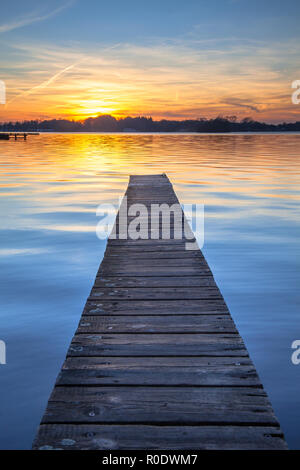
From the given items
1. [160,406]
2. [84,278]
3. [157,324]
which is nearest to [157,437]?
[160,406]

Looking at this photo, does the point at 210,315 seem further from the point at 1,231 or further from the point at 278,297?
the point at 1,231

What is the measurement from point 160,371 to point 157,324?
925 millimetres

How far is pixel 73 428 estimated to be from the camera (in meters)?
2.73

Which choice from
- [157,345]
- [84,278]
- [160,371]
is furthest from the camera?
[84,278]

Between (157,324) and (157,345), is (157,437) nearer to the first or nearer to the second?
(157,345)

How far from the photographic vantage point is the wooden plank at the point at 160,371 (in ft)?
10.7

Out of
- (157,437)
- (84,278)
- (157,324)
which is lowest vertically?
(84,278)

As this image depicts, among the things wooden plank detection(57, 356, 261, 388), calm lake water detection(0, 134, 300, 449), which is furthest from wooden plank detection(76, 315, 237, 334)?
calm lake water detection(0, 134, 300, 449)

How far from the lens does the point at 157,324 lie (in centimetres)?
432

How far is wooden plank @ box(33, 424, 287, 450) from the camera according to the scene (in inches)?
102

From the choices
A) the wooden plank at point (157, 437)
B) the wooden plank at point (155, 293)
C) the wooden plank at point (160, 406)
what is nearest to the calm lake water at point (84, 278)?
the wooden plank at point (155, 293)

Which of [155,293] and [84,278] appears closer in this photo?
[155,293]
